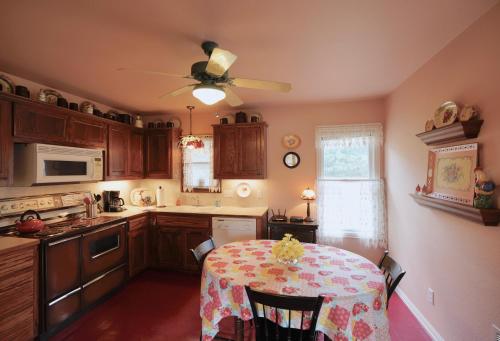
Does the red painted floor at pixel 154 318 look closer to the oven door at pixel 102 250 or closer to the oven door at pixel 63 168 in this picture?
the oven door at pixel 102 250

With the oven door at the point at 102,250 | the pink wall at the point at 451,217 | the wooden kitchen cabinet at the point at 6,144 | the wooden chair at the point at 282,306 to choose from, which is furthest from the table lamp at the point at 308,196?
the wooden kitchen cabinet at the point at 6,144

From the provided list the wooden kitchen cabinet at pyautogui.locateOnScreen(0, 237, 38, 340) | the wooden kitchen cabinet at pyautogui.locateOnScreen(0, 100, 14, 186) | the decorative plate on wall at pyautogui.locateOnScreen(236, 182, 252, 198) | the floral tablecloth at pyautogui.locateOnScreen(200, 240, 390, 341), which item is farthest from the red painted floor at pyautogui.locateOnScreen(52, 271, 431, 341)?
the wooden kitchen cabinet at pyautogui.locateOnScreen(0, 100, 14, 186)

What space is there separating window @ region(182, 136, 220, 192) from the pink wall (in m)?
2.61

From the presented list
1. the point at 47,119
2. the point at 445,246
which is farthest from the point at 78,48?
the point at 445,246

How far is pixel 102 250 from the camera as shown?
2635mm

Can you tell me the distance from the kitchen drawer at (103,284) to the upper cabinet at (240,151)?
5.79 feet

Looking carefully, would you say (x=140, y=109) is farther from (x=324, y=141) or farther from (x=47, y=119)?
(x=324, y=141)

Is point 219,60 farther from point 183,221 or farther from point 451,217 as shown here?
point 183,221

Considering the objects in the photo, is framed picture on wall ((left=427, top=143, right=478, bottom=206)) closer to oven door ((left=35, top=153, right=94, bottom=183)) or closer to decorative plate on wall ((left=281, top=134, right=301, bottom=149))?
decorative plate on wall ((left=281, top=134, right=301, bottom=149))

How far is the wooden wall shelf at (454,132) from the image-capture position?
153 centimetres

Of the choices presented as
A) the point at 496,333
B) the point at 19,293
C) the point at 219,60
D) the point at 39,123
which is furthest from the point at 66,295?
the point at 496,333

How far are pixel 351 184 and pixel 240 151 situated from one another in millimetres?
1660

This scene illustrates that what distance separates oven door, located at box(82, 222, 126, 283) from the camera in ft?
7.95

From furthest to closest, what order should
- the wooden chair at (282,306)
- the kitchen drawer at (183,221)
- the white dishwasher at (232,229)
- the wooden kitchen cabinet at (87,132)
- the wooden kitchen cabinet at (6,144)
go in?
the kitchen drawer at (183,221), the white dishwasher at (232,229), the wooden kitchen cabinet at (87,132), the wooden kitchen cabinet at (6,144), the wooden chair at (282,306)
